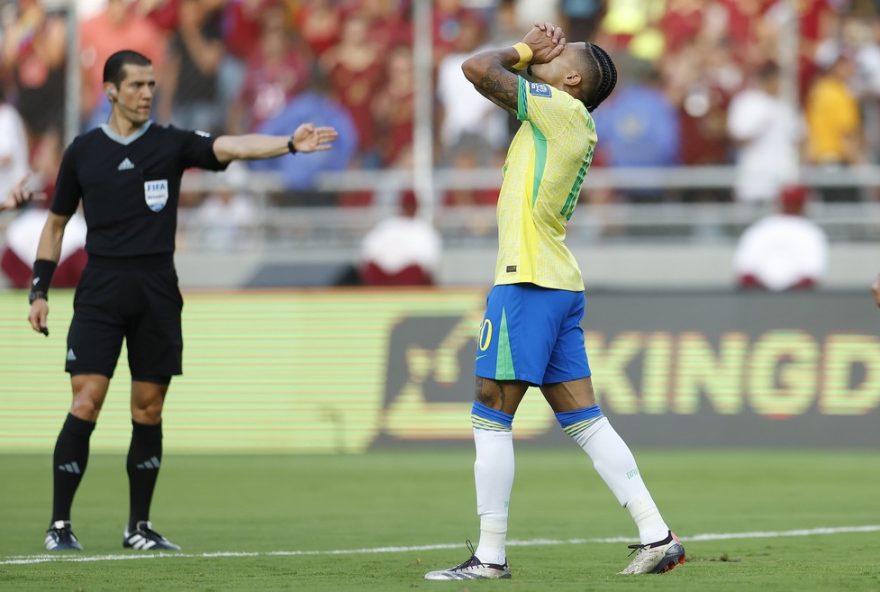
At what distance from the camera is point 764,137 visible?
1688cm

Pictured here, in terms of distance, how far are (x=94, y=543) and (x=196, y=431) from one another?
616cm

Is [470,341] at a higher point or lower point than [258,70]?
lower

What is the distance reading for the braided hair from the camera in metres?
7.02

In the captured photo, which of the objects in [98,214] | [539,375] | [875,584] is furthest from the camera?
[98,214]

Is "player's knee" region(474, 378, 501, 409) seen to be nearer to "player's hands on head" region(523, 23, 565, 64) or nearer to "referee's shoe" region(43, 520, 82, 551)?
"player's hands on head" region(523, 23, 565, 64)

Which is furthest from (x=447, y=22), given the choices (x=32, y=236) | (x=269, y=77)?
(x=32, y=236)

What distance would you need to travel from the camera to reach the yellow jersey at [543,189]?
22.5 ft

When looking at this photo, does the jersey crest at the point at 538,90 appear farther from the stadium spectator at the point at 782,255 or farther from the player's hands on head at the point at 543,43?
the stadium spectator at the point at 782,255

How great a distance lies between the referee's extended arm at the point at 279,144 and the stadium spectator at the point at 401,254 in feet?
24.9

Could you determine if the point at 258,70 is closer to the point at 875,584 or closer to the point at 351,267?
the point at 351,267

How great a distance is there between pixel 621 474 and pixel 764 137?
10482 millimetres

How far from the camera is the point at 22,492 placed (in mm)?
11555

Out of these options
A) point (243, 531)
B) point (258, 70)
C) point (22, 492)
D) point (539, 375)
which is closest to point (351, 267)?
point (258, 70)

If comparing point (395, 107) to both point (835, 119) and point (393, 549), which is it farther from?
point (393, 549)
